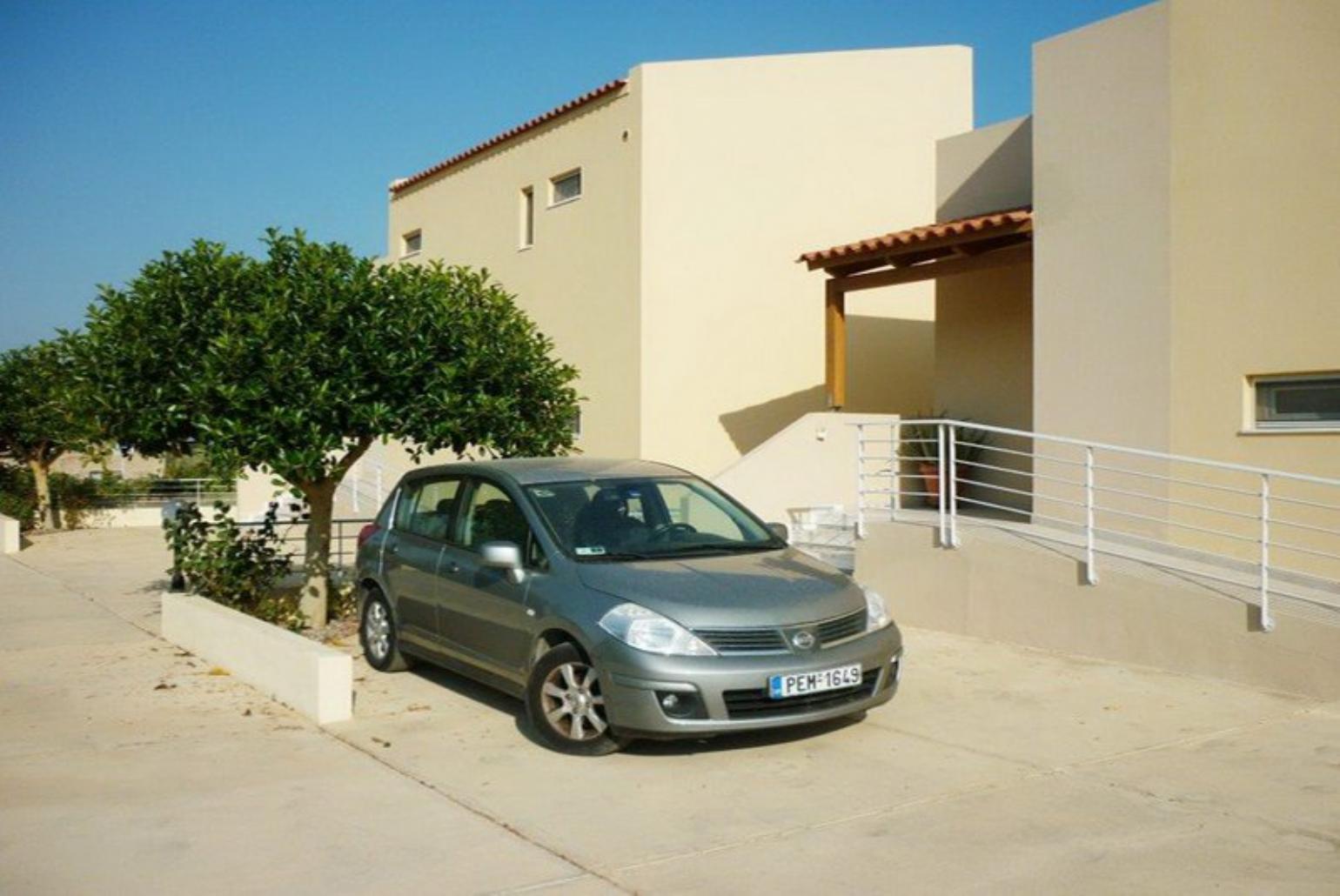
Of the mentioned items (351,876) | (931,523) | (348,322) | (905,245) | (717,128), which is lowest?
(351,876)

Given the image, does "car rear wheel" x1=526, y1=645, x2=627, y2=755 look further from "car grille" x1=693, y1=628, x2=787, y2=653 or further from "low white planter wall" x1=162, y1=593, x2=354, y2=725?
"low white planter wall" x1=162, y1=593, x2=354, y2=725

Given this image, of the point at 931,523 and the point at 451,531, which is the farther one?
the point at 931,523

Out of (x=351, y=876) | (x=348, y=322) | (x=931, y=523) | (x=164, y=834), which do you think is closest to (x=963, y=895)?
(x=351, y=876)

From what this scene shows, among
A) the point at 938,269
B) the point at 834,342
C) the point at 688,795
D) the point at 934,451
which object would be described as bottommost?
the point at 688,795

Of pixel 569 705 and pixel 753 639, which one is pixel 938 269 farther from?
pixel 569 705

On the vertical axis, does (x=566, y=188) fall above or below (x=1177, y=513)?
above

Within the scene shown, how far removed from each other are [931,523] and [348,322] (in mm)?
4999

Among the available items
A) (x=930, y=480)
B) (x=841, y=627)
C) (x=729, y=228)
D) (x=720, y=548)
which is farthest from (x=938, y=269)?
(x=841, y=627)

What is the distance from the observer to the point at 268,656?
26.7ft

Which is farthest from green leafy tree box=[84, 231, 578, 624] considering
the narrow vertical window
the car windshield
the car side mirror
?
the narrow vertical window

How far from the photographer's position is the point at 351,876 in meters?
4.77

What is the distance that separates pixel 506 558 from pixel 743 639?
149cm

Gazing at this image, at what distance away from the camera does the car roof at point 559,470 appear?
25.6 feet

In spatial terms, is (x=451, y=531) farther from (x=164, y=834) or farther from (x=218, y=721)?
(x=164, y=834)
